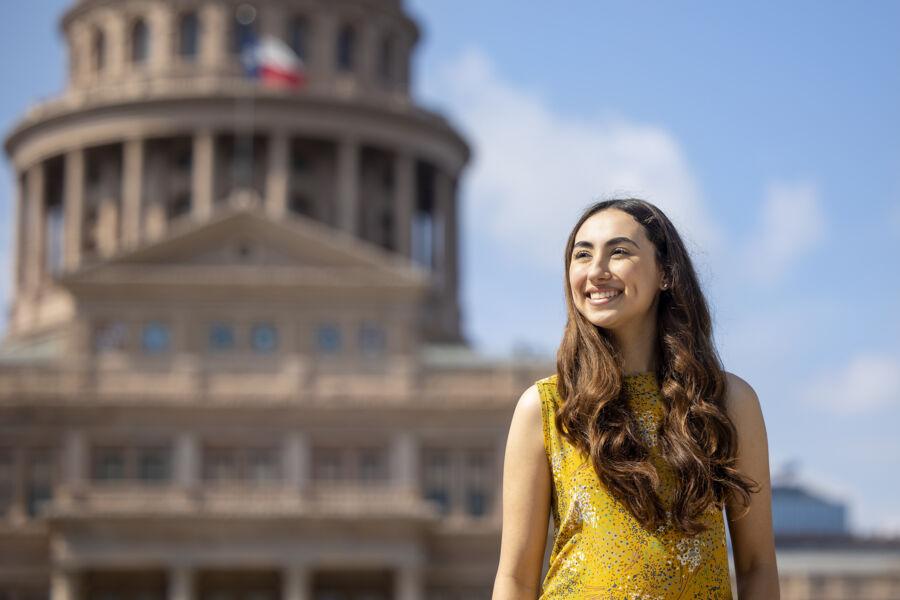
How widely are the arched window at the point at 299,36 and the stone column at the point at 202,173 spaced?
7651mm

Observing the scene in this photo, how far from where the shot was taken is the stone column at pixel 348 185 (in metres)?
87.7

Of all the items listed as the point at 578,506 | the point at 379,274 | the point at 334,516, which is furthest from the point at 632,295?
the point at 379,274

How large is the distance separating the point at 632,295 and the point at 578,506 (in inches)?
29.4

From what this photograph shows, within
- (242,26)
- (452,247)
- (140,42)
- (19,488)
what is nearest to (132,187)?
(140,42)

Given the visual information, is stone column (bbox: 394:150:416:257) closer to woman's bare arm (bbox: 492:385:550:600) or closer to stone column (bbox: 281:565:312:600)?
stone column (bbox: 281:565:312:600)

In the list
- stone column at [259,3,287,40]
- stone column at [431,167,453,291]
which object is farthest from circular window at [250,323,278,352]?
stone column at [259,3,287,40]

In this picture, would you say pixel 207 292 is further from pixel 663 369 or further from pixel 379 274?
pixel 663 369

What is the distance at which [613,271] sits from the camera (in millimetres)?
6031

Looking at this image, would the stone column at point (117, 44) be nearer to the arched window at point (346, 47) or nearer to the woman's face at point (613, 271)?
the arched window at point (346, 47)

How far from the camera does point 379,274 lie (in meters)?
69.1

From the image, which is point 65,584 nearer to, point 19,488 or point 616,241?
point 19,488

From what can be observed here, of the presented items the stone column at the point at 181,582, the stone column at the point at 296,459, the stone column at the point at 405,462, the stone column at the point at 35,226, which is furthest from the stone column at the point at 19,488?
the stone column at the point at 35,226

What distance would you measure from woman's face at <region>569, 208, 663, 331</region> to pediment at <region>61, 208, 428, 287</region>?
62414 mm

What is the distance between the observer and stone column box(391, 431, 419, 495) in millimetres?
66375
